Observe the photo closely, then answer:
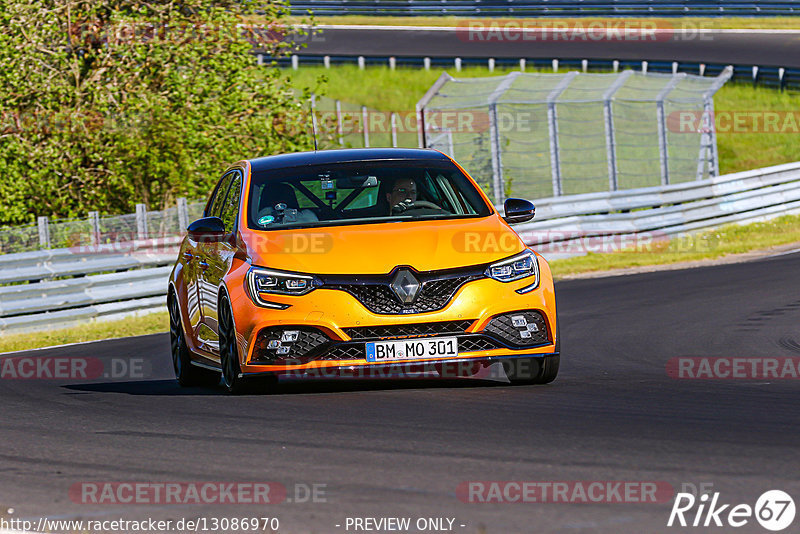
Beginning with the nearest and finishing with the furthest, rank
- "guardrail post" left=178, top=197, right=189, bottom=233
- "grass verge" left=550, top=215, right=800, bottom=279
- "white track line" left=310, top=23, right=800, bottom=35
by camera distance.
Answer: "guardrail post" left=178, top=197, right=189, bottom=233, "grass verge" left=550, top=215, right=800, bottom=279, "white track line" left=310, top=23, right=800, bottom=35

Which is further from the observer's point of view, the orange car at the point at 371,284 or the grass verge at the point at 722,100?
the grass verge at the point at 722,100

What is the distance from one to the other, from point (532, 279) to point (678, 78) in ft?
60.4

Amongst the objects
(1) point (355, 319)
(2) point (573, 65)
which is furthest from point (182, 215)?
(2) point (573, 65)

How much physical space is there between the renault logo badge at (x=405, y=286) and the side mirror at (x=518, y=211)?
1562 millimetres

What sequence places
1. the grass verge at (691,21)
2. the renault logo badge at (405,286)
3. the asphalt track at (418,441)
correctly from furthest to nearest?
the grass verge at (691,21)
the renault logo badge at (405,286)
the asphalt track at (418,441)

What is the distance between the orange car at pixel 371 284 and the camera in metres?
8.53

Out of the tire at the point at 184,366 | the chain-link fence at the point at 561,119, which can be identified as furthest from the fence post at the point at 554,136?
the tire at the point at 184,366

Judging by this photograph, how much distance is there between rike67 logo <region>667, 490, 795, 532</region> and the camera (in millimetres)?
5023

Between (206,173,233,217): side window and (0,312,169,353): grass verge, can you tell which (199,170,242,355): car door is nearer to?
(206,173,233,217): side window

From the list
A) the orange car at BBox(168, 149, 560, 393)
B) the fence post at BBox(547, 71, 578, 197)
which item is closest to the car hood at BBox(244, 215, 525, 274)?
the orange car at BBox(168, 149, 560, 393)

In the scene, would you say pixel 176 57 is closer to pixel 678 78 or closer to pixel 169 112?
pixel 169 112

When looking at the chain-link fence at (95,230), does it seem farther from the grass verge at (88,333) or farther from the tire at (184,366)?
the tire at (184,366)

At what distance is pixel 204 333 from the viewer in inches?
398

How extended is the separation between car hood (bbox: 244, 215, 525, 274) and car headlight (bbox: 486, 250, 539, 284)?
0.05m
